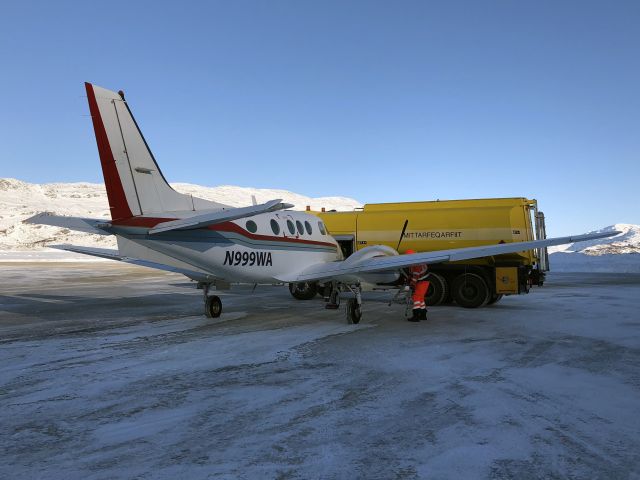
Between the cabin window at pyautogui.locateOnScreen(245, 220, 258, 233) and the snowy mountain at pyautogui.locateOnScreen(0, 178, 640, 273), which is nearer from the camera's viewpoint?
the cabin window at pyautogui.locateOnScreen(245, 220, 258, 233)

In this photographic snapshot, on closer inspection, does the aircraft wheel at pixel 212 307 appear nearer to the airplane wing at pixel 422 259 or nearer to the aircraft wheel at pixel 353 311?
the airplane wing at pixel 422 259

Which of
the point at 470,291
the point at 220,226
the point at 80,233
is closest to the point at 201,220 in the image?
the point at 220,226

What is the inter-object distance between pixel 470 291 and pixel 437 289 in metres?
1.12

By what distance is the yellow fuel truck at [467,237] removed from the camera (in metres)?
16.2

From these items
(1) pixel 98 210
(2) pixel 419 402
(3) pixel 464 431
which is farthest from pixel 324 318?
(1) pixel 98 210

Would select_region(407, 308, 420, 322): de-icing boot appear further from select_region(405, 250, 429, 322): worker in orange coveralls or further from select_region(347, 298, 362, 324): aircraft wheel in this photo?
select_region(347, 298, 362, 324): aircraft wheel

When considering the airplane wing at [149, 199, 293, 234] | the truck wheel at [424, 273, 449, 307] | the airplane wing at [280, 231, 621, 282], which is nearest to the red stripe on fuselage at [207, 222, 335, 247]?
the airplane wing at [149, 199, 293, 234]

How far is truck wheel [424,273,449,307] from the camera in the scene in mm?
16922

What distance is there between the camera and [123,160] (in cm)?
1084

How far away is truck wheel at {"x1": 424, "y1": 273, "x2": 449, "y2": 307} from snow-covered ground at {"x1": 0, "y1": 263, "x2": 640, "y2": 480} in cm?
468

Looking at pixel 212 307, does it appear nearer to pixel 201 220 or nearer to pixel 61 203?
pixel 201 220

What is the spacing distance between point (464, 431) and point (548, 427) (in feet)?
2.99

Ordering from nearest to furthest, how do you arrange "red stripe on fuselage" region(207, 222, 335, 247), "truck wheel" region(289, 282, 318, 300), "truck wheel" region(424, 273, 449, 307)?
"red stripe on fuselage" region(207, 222, 335, 247)
"truck wheel" region(424, 273, 449, 307)
"truck wheel" region(289, 282, 318, 300)

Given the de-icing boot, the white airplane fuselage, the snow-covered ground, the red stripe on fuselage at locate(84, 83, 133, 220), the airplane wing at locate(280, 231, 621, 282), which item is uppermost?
the red stripe on fuselage at locate(84, 83, 133, 220)
